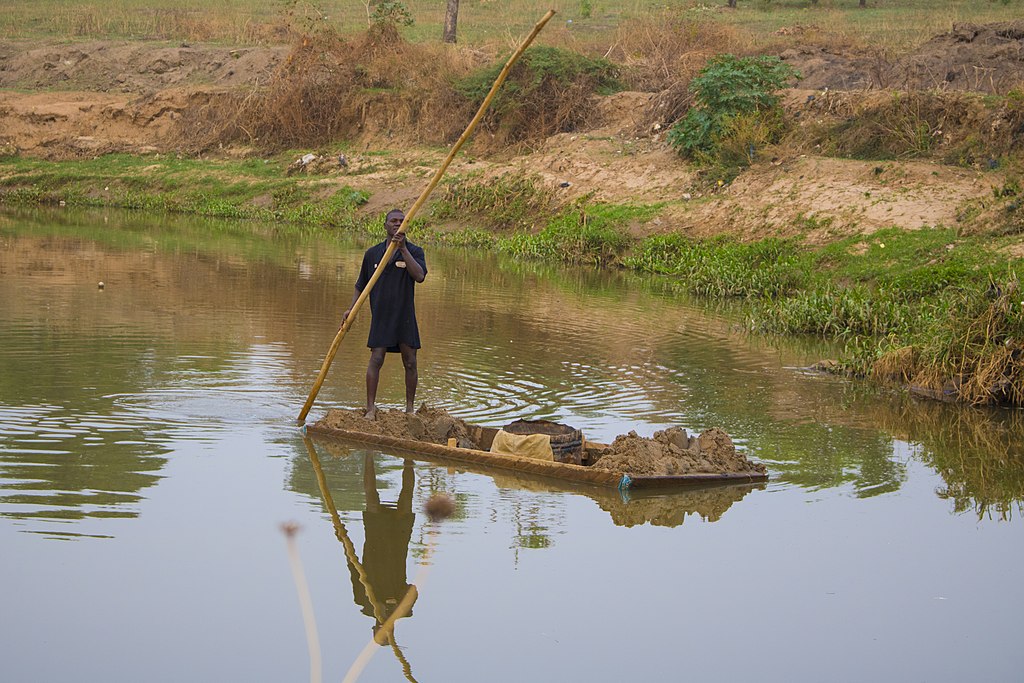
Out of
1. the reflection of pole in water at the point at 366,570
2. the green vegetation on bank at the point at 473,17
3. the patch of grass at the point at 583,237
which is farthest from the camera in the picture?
the green vegetation on bank at the point at 473,17

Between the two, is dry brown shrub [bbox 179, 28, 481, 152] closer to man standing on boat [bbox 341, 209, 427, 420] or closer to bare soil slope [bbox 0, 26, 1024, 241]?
bare soil slope [bbox 0, 26, 1024, 241]

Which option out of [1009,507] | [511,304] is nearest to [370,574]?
[1009,507]

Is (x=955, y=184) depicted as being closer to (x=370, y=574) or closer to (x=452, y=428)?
(x=452, y=428)

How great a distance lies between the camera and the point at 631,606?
256 inches

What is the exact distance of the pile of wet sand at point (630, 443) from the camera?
27.6 ft

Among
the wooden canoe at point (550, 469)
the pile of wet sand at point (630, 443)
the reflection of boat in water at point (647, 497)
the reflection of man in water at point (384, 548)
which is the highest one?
the pile of wet sand at point (630, 443)

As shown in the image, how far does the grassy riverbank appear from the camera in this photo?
1193 cm

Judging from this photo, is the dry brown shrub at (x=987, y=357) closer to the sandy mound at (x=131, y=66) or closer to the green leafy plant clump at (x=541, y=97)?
the green leafy plant clump at (x=541, y=97)

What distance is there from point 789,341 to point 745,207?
704cm

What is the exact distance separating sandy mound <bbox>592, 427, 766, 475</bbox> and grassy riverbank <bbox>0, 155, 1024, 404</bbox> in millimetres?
3953

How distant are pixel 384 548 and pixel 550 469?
1538 millimetres

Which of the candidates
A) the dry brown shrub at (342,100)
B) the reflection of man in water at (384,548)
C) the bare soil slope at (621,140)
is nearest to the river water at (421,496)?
the reflection of man in water at (384,548)

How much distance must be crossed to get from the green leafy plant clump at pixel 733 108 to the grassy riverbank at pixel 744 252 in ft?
6.29

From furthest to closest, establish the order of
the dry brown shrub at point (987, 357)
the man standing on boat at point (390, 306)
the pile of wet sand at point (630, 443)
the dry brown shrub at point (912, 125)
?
the dry brown shrub at point (912, 125) < the dry brown shrub at point (987, 357) < the man standing on boat at point (390, 306) < the pile of wet sand at point (630, 443)
